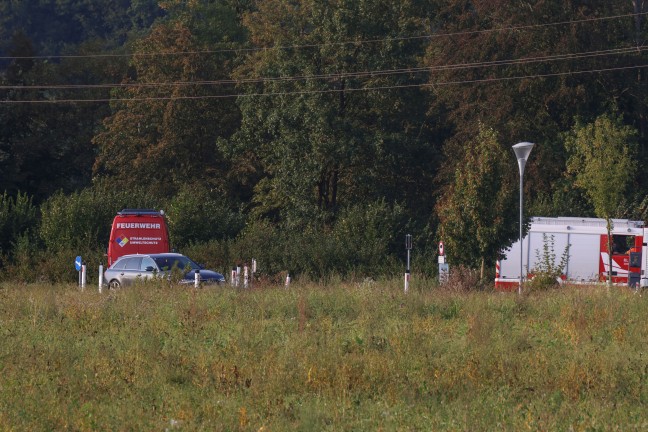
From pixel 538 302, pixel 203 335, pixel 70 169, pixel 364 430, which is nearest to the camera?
pixel 364 430

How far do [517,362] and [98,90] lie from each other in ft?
168

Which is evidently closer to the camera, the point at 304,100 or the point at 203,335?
the point at 203,335

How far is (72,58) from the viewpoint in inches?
2480

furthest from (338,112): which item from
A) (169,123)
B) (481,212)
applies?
(481,212)

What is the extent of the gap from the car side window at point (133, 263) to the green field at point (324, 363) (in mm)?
10866

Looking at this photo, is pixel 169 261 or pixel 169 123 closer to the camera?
pixel 169 261

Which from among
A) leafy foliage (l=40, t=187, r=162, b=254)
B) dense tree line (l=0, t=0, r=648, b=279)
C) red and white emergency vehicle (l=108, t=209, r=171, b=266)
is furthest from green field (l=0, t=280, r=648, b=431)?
leafy foliage (l=40, t=187, r=162, b=254)

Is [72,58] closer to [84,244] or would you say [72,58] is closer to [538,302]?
[84,244]

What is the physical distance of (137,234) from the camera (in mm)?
33219

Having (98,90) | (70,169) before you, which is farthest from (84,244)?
(98,90)

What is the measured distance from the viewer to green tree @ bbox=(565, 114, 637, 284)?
35562 mm

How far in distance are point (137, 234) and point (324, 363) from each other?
70.6 feet

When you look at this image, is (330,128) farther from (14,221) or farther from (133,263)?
(133,263)

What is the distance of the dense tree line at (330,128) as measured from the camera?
137 feet
